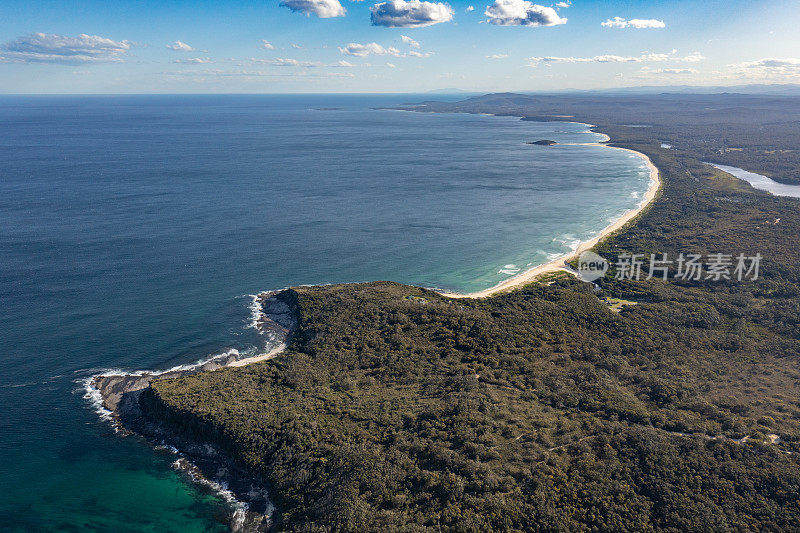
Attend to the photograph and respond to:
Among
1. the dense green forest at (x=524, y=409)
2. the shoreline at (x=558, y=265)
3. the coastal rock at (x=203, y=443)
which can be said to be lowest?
the coastal rock at (x=203, y=443)

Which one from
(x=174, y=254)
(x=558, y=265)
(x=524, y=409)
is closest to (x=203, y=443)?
(x=524, y=409)

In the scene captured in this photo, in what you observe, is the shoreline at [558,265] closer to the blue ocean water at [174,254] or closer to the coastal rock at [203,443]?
the blue ocean water at [174,254]

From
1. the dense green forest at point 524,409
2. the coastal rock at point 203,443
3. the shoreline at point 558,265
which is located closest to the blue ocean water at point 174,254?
the coastal rock at point 203,443

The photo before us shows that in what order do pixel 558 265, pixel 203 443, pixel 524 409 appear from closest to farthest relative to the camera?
1. pixel 203 443
2. pixel 524 409
3. pixel 558 265

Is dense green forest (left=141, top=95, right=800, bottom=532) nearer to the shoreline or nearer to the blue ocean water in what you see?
the shoreline

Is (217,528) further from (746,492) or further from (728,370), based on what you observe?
(728,370)

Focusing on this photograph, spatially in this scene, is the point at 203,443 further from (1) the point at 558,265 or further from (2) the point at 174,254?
(1) the point at 558,265
